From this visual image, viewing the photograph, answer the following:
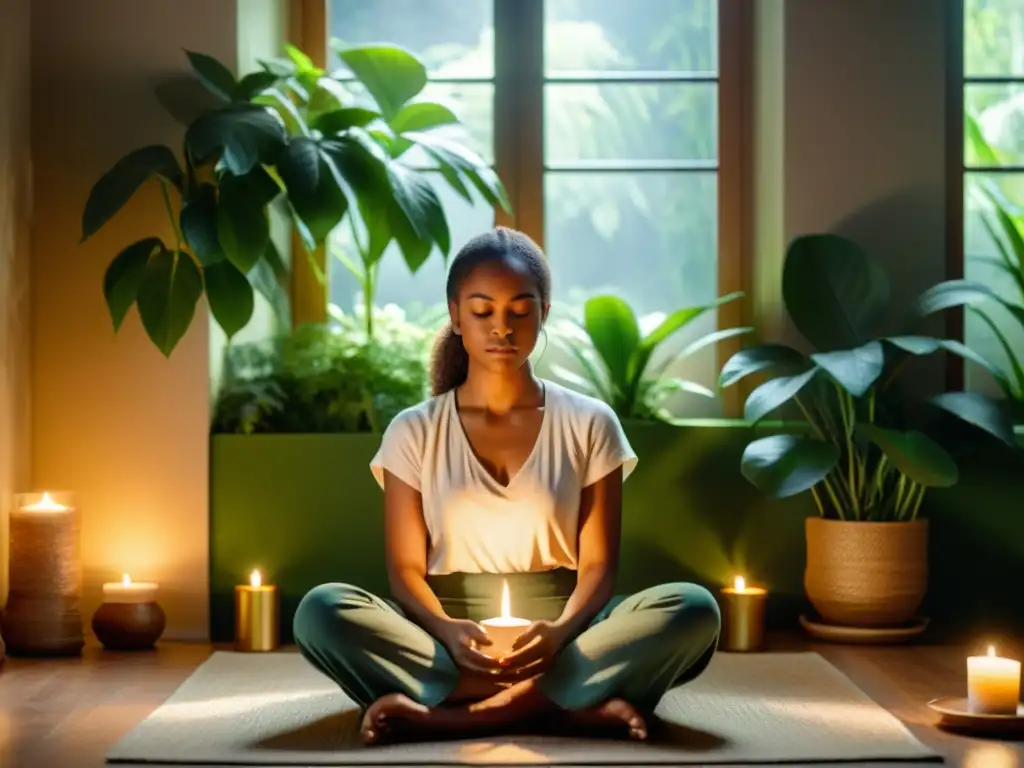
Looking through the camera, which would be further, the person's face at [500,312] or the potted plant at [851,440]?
the potted plant at [851,440]

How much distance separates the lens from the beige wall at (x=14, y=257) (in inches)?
153

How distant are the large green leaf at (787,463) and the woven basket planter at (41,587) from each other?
1.66 meters

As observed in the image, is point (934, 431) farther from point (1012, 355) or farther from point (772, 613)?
point (772, 613)

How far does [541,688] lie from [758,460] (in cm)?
121

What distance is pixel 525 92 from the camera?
4605mm

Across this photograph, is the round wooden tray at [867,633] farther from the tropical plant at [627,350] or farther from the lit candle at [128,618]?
the lit candle at [128,618]

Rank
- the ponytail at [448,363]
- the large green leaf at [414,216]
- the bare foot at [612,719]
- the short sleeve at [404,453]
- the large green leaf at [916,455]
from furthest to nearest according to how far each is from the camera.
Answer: the large green leaf at [414,216]
the large green leaf at [916,455]
the ponytail at [448,363]
the short sleeve at [404,453]
the bare foot at [612,719]

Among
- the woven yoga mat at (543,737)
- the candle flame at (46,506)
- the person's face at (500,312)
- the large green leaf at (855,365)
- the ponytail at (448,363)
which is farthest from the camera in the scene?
the candle flame at (46,506)

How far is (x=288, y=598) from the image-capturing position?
4.12 metres

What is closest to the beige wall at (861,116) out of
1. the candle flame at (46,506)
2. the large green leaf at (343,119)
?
the large green leaf at (343,119)

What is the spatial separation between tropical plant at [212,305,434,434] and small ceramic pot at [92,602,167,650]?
53 cm

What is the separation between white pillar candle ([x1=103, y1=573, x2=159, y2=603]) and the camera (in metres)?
3.89

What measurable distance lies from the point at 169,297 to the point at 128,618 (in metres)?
0.79

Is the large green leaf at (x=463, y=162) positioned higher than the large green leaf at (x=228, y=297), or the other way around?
the large green leaf at (x=463, y=162)
